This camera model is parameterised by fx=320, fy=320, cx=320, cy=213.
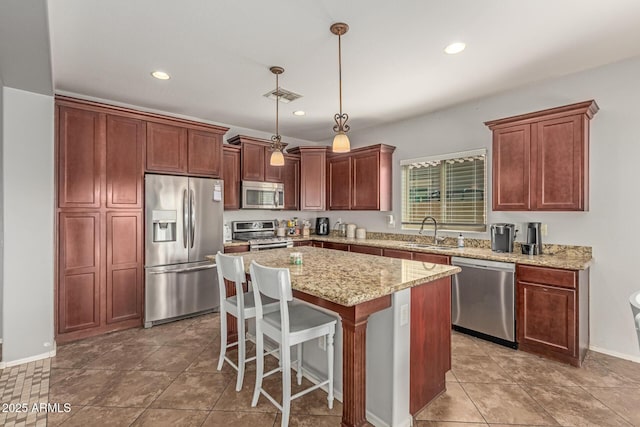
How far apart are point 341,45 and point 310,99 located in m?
1.27

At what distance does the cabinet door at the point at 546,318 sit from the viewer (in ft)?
8.91

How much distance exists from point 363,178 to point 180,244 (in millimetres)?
2724

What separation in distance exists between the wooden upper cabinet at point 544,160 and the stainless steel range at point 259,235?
2.88 meters

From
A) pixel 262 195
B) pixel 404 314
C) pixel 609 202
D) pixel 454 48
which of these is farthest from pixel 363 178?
pixel 404 314

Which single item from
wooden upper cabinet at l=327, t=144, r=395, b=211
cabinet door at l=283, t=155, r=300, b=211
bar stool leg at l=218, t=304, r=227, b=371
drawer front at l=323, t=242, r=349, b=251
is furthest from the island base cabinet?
cabinet door at l=283, t=155, r=300, b=211

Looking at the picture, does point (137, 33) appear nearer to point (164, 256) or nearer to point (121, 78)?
point (121, 78)

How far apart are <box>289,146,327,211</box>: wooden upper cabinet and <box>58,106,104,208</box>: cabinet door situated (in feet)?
9.28

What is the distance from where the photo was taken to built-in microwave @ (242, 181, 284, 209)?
4.79 m

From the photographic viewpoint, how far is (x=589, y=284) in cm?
306

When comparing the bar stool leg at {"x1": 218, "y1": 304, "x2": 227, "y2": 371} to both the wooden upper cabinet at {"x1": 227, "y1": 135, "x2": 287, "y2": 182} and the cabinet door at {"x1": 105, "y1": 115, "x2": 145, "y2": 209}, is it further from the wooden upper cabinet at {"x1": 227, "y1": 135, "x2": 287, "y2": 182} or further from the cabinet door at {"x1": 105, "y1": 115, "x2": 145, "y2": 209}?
the wooden upper cabinet at {"x1": 227, "y1": 135, "x2": 287, "y2": 182}

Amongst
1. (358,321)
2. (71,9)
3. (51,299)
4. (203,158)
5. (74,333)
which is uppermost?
(71,9)

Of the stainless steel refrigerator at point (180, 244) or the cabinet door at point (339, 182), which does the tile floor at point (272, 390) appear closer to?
the stainless steel refrigerator at point (180, 244)

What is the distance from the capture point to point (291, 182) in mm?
5375

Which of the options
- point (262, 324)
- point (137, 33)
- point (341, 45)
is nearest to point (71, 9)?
point (137, 33)
